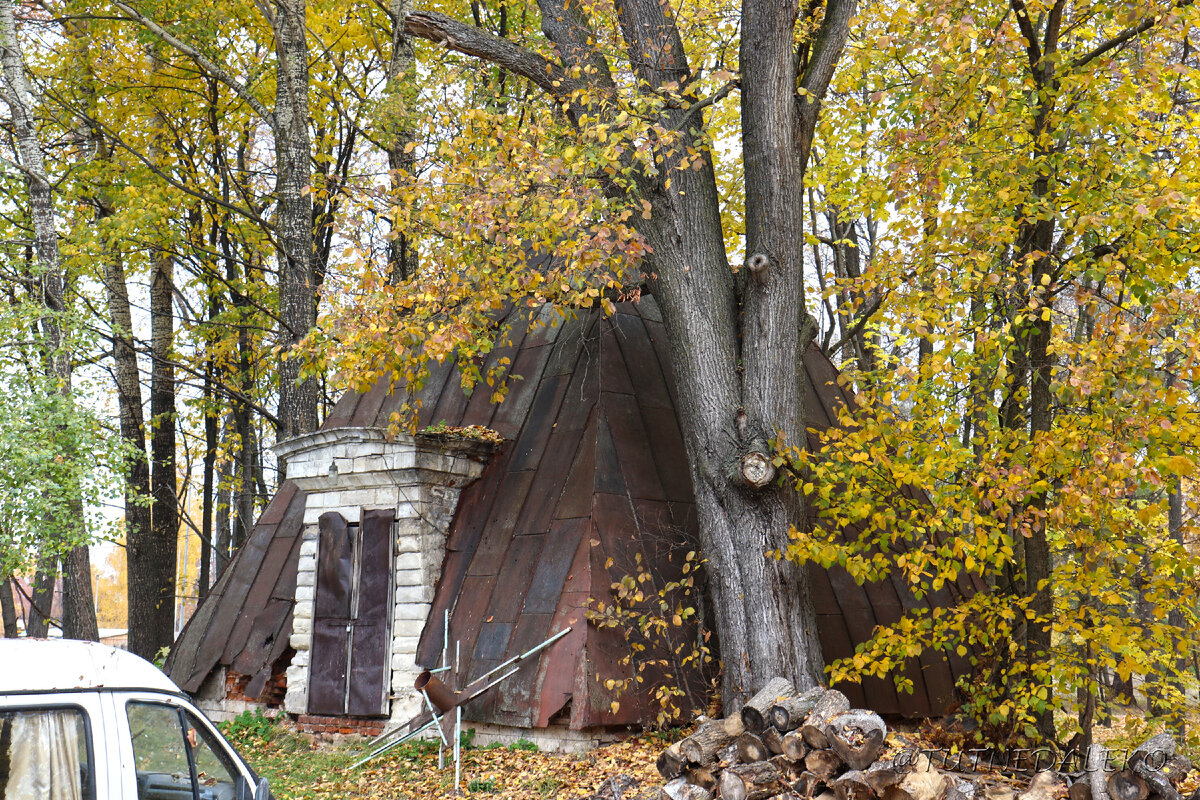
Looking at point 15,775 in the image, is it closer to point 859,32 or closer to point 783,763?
point 783,763

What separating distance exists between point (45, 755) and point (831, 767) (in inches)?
161

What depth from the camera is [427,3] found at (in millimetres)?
18562

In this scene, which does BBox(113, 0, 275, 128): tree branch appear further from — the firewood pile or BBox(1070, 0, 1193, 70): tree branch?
the firewood pile

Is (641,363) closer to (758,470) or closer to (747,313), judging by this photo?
(747,313)

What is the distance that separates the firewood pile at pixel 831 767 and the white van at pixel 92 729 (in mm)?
2986

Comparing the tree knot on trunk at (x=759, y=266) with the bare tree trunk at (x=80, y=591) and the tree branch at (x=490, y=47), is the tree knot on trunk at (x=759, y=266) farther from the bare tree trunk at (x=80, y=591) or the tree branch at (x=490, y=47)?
the bare tree trunk at (x=80, y=591)

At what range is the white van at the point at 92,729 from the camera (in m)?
3.94

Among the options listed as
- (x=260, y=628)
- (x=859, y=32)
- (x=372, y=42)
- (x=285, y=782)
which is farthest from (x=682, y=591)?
(x=372, y=42)

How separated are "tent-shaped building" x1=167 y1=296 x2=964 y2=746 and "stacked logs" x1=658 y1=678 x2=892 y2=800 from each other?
187cm

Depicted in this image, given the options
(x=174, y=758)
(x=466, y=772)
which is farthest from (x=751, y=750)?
(x=174, y=758)

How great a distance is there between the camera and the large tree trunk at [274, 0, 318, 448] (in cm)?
1316

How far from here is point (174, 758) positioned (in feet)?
15.0

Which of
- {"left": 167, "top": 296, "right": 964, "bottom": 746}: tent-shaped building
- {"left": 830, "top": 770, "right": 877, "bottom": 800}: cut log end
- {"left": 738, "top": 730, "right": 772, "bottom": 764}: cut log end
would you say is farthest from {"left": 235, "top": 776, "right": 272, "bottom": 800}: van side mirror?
{"left": 167, "top": 296, "right": 964, "bottom": 746}: tent-shaped building

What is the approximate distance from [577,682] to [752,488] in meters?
2.19
